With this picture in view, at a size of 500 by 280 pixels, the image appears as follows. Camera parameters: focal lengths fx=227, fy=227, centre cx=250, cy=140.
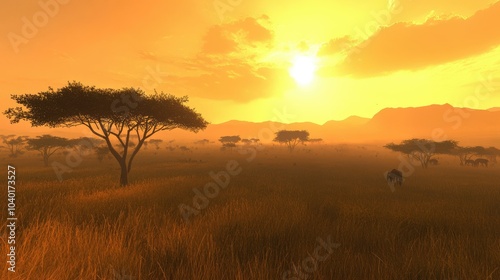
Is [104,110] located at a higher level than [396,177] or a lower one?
higher

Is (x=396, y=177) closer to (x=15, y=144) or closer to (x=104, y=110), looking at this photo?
(x=104, y=110)

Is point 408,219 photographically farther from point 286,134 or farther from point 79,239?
point 286,134

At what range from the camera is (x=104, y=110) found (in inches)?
667

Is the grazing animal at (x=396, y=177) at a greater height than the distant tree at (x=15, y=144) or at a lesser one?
lesser

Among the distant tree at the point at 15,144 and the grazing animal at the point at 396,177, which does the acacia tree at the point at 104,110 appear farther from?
the distant tree at the point at 15,144

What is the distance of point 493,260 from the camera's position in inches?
163

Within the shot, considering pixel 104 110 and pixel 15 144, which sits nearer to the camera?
pixel 104 110

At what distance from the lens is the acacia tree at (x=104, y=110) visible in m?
15.5

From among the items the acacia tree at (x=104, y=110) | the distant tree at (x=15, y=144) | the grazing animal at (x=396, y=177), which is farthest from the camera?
the distant tree at (x=15, y=144)

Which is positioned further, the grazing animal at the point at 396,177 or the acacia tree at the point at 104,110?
the grazing animal at the point at 396,177

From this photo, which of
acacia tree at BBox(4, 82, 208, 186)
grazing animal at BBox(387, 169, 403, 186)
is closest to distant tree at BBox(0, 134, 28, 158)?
acacia tree at BBox(4, 82, 208, 186)

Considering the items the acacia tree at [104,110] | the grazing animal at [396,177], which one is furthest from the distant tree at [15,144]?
the grazing animal at [396,177]

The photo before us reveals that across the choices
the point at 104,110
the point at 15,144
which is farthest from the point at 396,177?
the point at 15,144

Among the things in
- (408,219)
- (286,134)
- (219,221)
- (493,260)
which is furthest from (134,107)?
(286,134)
